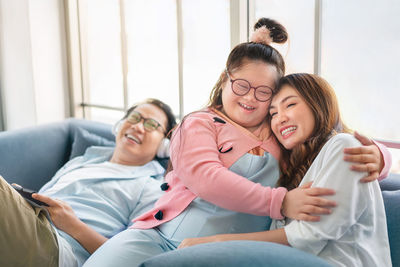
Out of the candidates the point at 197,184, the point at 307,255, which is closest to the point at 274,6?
the point at 197,184

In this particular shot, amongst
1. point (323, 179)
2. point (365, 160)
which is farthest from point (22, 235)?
point (365, 160)

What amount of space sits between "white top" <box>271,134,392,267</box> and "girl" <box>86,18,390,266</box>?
0.29 ft

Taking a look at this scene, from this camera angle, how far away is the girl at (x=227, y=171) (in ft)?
4.19

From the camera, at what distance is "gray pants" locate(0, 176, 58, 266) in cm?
135

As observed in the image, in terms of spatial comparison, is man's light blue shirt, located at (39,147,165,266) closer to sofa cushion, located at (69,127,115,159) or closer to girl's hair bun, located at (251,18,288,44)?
sofa cushion, located at (69,127,115,159)

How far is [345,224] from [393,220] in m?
0.32

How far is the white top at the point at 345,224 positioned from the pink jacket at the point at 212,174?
0.12 metres

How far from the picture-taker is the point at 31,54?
9.11 ft

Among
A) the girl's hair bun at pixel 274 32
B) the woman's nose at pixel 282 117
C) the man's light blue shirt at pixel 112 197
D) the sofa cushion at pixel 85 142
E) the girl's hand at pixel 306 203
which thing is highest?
the girl's hair bun at pixel 274 32

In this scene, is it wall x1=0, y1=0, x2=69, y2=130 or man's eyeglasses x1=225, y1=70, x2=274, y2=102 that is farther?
wall x1=0, y1=0, x2=69, y2=130

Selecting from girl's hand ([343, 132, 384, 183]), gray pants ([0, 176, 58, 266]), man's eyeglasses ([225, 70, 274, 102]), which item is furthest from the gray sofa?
gray pants ([0, 176, 58, 266])

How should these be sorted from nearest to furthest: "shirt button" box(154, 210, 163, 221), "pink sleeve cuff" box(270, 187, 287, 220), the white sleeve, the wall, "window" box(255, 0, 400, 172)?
the white sleeve, "pink sleeve cuff" box(270, 187, 287, 220), "shirt button" box(154, 210, 163, 221), "window" box(255, 0, 400, 172), the wall

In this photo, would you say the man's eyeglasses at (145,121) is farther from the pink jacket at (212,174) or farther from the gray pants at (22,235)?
the gray pants at (22,235)

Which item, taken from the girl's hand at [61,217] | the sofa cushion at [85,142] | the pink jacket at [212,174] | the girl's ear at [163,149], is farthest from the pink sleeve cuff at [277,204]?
the sofa cushion at [85,142]
